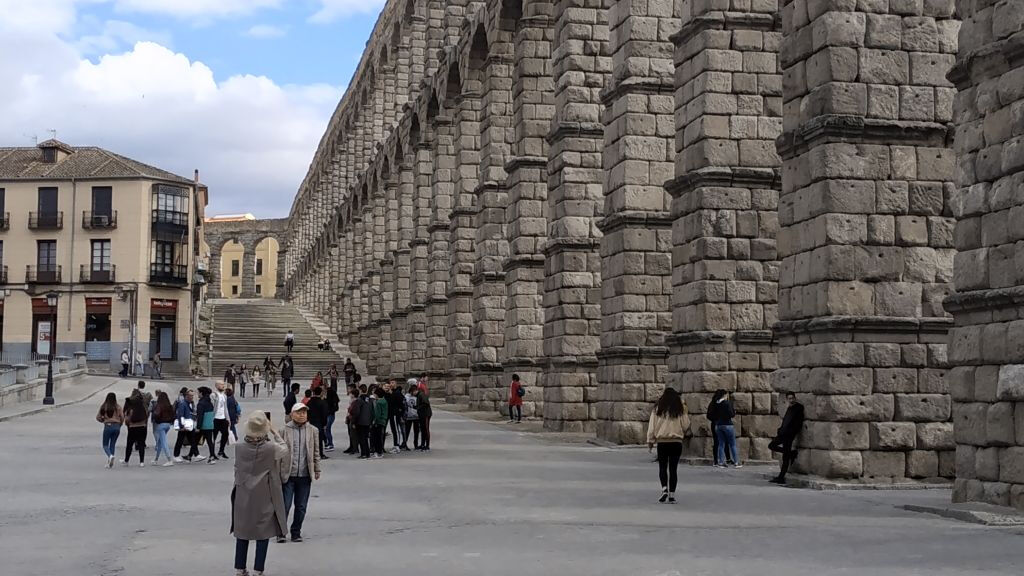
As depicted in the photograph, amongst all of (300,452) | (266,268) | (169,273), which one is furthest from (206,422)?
(266,268)

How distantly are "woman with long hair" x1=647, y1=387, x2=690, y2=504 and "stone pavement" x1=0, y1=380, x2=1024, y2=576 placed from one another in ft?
1.00

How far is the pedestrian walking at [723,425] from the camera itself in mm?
17391

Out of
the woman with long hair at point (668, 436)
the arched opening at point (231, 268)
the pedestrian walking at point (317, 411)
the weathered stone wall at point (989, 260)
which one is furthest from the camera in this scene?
the arched opening at point (231, 268)

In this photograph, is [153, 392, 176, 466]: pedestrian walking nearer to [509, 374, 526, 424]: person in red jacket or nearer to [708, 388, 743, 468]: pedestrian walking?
[708, 388, 743, 468]: pedestrian walking

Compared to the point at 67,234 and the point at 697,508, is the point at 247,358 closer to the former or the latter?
the point at 67,234

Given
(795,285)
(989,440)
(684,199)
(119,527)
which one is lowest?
(119,527)

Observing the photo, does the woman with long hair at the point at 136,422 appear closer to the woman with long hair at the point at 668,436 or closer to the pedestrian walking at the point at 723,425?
the pedestrian walking at the point at 723,425

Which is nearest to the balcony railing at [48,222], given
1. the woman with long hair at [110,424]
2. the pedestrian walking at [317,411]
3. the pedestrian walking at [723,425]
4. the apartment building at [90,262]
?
the apartment building at [90,262]

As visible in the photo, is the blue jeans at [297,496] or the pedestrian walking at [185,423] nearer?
the blue jeans at [297,496]

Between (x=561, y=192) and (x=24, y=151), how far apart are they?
154 ft

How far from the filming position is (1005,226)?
450 inches

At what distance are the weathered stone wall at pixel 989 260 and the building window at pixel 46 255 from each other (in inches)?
2136

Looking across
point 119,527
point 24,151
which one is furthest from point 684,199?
point 24,151

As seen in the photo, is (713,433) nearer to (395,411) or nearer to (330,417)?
(395,411)
